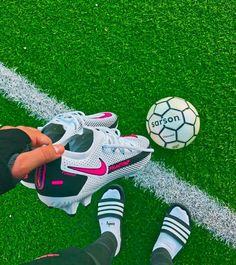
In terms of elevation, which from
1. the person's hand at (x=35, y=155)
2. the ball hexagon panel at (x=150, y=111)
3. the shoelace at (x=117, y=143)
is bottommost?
the shoelace at (x=117, y=143)

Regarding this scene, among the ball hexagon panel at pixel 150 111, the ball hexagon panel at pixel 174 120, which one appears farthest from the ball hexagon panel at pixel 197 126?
the ball hexagon panel at pixel 150 111

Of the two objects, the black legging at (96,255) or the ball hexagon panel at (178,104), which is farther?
the ball hexagon panel at (178,104)

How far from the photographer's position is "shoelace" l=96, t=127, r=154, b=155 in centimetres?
267

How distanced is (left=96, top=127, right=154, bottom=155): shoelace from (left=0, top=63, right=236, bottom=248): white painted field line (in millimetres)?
237

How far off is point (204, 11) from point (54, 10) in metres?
1.01

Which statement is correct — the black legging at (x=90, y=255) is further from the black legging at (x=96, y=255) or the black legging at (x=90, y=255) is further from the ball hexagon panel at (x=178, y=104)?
the ball hexagon panel at (x=178, y=104)

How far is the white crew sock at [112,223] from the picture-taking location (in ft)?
9.43

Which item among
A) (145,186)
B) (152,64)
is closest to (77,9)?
(152,64)

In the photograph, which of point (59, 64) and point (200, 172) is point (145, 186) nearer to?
point (200, 172)

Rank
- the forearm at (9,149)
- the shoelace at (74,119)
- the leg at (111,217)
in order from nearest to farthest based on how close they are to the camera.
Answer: the forearm at (9,149) < the shoelace at (74,119) < the leg at (111,217)

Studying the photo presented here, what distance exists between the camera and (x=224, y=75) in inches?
116

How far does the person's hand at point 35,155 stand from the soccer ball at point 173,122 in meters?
0.73

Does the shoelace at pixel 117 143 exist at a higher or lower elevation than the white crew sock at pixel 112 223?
higher

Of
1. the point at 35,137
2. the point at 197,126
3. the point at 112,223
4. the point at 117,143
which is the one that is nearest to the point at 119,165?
the point at 117,143
